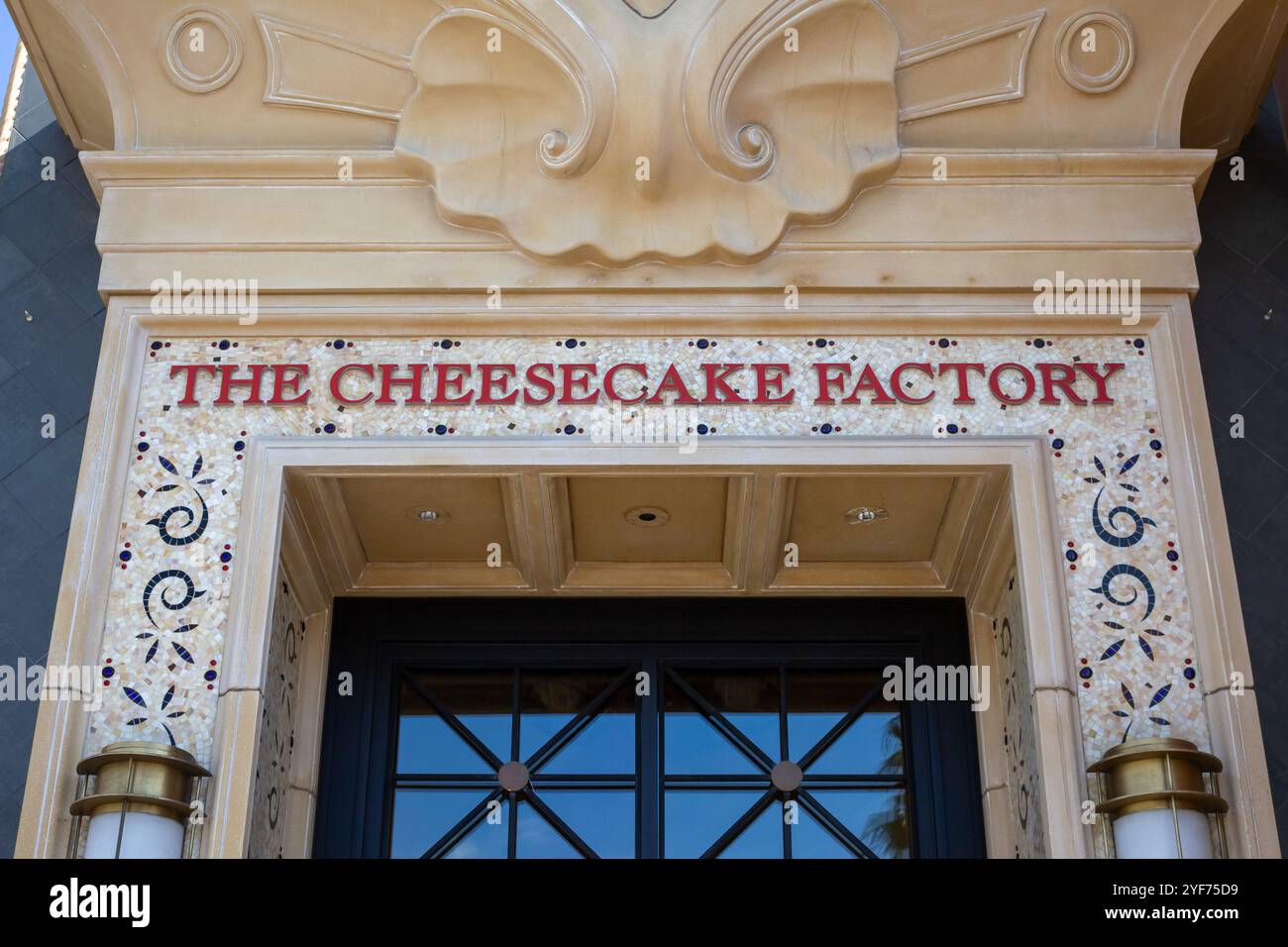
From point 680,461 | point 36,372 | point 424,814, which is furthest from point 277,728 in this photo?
point 36,372

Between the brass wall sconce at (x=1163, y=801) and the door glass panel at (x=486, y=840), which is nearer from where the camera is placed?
the brass wall sconce at (x=1163, y=801)

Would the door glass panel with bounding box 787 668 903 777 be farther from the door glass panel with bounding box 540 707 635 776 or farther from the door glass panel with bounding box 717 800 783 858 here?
the door glass panel with bounding box 540 707 635 776

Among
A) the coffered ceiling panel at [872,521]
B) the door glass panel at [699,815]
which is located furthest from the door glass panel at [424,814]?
the coffered ceiling panel at [872,521]

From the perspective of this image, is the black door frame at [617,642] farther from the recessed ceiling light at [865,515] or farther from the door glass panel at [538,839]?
the recessed ceiling light at [865,515]

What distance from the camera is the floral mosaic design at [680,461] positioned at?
23.0 feet

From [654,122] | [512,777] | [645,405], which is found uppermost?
[654,122]

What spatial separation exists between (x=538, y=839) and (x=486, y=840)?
9.0 inches

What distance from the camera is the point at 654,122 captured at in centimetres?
775

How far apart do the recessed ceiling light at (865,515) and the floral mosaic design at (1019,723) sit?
0.62 metres

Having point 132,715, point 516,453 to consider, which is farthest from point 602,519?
point 132,715

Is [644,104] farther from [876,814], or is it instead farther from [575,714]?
[876,814]

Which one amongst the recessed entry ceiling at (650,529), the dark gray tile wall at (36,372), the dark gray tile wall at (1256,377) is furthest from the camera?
the dark gray tile wall at (36,372)

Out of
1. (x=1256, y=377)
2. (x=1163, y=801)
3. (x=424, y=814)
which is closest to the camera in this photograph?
(x=1163, y=801)
